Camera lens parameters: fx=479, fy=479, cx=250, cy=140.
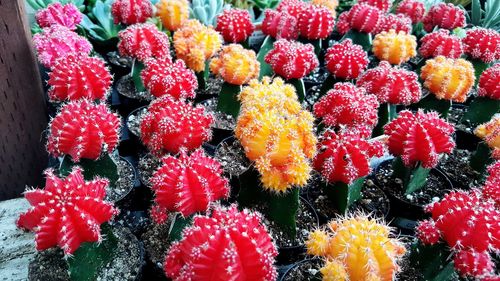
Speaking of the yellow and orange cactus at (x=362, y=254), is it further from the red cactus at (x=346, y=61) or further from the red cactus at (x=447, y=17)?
the red cactus at (x=447, y=17)

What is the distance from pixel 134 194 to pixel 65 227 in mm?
622

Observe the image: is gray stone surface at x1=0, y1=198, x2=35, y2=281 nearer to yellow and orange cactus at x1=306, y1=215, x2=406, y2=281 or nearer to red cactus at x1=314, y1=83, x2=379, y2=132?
yellow and orange cactus at x1=306, y1=215, x2=406, y2=281

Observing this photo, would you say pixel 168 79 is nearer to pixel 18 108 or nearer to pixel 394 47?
pixel 18 108

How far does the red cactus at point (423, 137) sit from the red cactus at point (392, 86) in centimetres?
27

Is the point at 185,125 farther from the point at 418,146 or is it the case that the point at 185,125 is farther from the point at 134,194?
the point at 418,146

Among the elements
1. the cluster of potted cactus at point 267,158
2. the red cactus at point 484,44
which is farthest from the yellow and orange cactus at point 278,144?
the red cactus at point 484,44

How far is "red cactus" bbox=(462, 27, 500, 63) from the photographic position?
233 centimetres

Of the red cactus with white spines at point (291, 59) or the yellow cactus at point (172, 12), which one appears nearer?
the red cactus with white spines at point (291, 59)

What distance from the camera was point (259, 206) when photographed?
1.63 meters

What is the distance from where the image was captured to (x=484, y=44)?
7.68 feet

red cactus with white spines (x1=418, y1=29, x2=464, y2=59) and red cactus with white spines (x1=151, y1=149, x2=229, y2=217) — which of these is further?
red cactus with white spines (x1=418, y1=29, x2=464, y2=59)

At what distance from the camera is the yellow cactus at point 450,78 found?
2.01 metres

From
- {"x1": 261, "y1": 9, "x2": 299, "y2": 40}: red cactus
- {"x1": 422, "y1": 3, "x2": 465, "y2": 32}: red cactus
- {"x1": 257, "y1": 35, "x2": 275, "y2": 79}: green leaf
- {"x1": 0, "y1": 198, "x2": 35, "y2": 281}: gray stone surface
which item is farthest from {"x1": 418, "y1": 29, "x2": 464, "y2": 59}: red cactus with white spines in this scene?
{"x1": 0, "y1": 198, "x2": 35, "y2": 281}: gray stone surface

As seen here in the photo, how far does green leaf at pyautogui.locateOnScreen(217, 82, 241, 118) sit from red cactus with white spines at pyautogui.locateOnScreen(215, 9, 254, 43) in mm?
409
